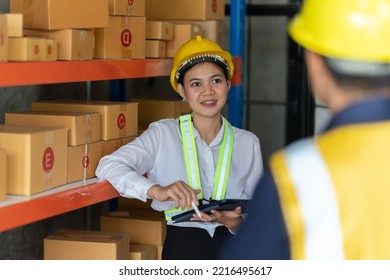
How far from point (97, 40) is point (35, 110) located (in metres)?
0.51

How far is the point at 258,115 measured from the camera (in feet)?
23.6

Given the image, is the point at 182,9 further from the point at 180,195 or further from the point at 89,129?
the point at 180,195

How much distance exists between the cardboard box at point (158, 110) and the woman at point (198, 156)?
2.26 feet

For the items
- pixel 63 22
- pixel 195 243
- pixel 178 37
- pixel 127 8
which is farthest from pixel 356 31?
pixel 178 37

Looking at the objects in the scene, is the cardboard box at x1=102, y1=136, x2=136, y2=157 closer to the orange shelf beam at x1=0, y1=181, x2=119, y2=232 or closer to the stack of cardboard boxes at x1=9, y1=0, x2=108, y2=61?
the orange shelf beam at x1=0, y1=181, x2=119, y2=232

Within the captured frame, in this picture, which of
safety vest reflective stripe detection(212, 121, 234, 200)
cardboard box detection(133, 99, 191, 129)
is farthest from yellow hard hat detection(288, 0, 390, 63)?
cardboard box detection(133, 99, 191, 129)

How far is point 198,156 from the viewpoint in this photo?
3949 mm

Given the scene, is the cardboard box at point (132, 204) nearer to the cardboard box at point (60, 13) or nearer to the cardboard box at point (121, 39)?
the cardboard box at point (121, 39)

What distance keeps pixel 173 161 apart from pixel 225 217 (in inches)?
17.2
